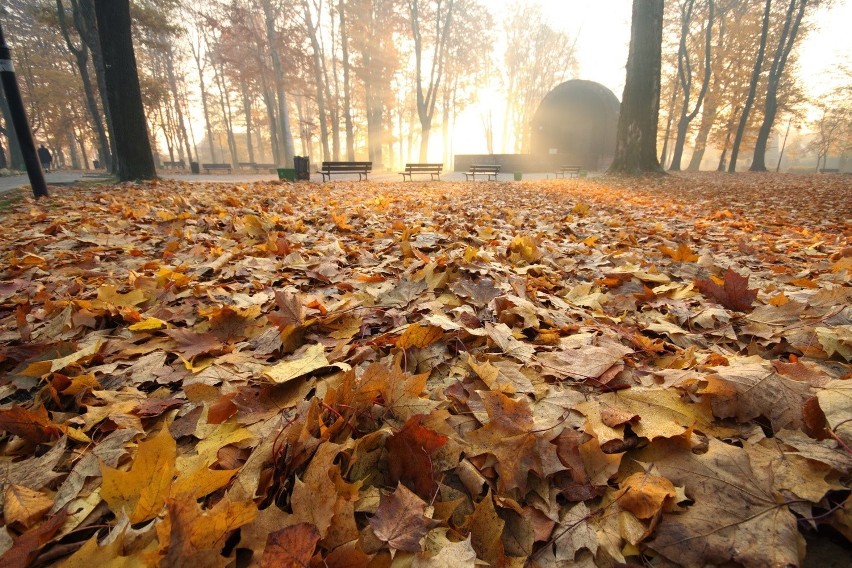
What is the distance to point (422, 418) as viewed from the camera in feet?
3.39

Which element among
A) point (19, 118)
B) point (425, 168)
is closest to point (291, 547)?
point (19, 118)

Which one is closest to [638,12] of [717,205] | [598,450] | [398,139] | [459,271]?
[717,205]

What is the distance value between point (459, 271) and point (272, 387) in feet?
4.10

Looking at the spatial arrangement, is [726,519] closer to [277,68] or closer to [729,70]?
[277,68]

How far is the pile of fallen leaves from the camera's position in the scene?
0.77 meters

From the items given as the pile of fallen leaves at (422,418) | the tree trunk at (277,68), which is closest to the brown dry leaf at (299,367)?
the pile of fallen leaves at (422,418)

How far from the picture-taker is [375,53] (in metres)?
28.9

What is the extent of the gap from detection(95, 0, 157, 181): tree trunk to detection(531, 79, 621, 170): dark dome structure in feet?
78.2

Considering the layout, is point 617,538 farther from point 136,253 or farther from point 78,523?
point 136,253

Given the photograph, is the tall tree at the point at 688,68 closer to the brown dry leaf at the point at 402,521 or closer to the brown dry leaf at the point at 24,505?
the brown dry leaf at the point at 402,521

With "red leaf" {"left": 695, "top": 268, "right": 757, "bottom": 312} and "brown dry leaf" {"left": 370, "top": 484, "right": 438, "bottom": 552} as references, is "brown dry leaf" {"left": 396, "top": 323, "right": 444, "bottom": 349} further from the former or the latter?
"red leaf" {"left": 695, "top": 268, "right": 757, "bottom": 312}

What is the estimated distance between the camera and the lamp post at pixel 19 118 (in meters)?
4.89

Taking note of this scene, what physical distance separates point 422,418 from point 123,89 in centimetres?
1009

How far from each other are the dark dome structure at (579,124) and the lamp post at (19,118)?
85.8ft
